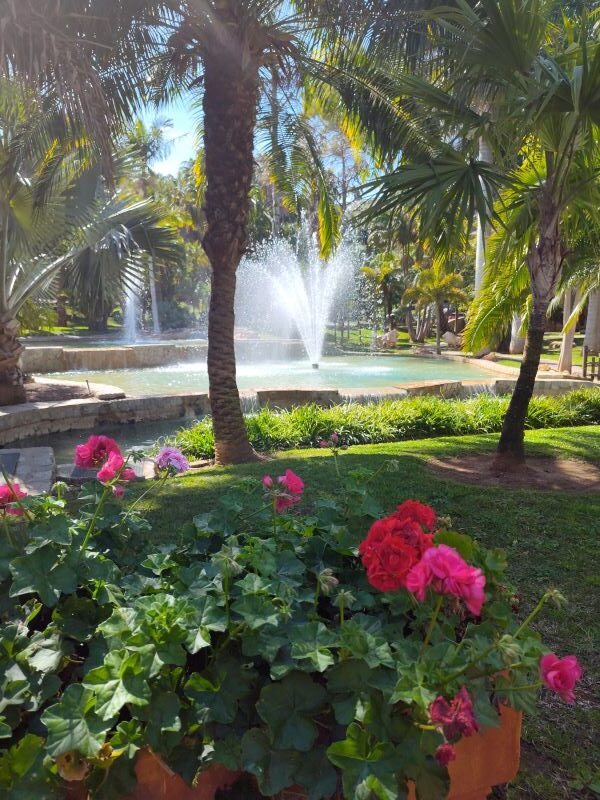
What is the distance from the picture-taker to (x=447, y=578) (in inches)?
51.1

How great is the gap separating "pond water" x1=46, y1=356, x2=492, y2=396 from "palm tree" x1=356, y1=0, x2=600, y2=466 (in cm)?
666

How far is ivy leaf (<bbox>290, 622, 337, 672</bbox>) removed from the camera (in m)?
1.33

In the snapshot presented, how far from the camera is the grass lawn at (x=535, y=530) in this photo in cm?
213

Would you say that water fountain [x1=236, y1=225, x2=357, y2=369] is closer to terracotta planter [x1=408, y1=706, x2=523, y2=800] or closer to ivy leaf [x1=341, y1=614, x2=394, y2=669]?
terracotta planter [x1=408, y1=706, x2=523, y2=800]

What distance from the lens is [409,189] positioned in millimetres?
5219

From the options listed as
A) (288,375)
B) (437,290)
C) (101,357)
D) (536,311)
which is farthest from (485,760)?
(437,290)

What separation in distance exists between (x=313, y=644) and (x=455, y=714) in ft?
1.13

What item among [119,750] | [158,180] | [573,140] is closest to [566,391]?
[573,140]

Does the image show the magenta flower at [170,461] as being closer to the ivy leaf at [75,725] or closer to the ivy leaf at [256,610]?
the ivy leaf at [256,610]

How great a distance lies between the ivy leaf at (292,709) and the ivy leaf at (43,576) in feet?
1.92

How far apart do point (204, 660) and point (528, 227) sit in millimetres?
6319

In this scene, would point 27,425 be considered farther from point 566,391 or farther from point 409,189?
point 566,391


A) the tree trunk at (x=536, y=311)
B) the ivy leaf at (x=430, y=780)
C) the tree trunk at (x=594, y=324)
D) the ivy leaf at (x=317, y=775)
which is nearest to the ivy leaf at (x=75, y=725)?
the ivy leaf at (x=317, y=775)

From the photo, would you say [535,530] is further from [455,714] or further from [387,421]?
[387,421]
